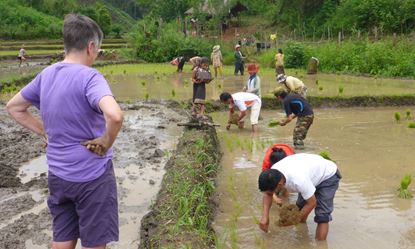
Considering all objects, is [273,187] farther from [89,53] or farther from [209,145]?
[209,145]

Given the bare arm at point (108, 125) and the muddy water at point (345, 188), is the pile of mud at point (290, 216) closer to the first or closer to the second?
the muddy water at point (345, 188)

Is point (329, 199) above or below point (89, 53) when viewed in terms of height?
below

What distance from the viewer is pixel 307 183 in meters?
4.37

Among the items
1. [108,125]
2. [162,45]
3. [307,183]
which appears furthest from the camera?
[162,45]

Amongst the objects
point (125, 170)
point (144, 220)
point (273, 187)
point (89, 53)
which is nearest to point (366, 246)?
point (273, 187)

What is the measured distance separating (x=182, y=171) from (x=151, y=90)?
1047 cm

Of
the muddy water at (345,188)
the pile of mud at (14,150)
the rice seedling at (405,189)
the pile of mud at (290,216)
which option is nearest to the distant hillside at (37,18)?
the pile of mud at (14,150)

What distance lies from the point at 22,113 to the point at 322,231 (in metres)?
2.87

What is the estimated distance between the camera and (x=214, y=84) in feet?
56.8

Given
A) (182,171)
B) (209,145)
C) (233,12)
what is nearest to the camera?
(182,171)

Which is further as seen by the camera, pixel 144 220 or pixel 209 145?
pixel 209 145

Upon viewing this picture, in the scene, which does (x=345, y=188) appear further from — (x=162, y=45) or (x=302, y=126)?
(x=162, y=45)

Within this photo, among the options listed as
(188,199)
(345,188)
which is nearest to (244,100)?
(345,188)

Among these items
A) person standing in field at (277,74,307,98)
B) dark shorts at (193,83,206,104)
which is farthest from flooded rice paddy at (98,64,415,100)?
person standing in field at (277,74,307,98)
